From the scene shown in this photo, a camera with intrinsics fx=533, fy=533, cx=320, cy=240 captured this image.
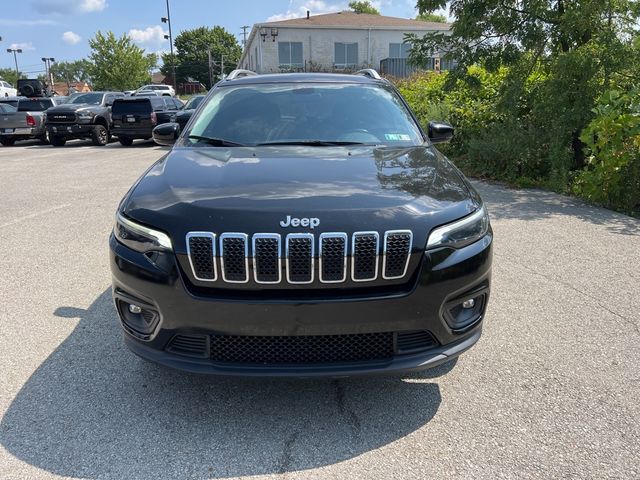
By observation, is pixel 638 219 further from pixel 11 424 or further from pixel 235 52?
pixel 235 52

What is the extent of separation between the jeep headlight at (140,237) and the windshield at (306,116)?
126 centimetres

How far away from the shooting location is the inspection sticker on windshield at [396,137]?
3.79 meters

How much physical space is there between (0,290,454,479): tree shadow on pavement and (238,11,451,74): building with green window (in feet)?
113

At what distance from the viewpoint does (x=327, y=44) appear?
36.4 m

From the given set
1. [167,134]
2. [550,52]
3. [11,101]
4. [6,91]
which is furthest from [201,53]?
[167,134]

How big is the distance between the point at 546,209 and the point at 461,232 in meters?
5.17

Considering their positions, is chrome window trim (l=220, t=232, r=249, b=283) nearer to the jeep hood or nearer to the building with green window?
the jeep hood

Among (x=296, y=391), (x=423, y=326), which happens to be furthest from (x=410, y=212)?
(x=296, y=391)

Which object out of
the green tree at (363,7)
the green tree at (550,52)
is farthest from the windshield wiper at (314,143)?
the green tree at (363,7)

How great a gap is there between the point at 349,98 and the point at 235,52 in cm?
9190

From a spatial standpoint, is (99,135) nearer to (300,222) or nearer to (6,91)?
(300,222)

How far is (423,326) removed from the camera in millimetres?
2510

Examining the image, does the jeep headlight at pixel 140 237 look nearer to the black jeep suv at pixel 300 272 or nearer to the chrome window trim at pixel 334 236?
the black jeep suv at pixel 300 272

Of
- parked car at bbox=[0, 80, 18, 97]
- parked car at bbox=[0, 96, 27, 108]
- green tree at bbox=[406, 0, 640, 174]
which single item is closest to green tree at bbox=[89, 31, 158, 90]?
parked car at bbox=[0, 80, 18, 97]
